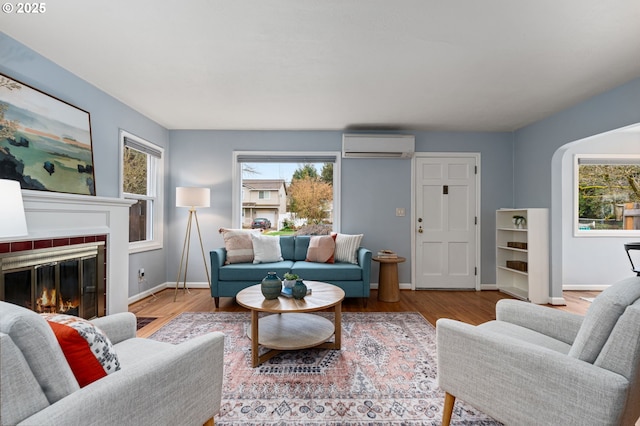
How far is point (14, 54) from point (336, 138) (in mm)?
3406

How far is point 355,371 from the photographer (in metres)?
2.08

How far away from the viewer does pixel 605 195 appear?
175 inches

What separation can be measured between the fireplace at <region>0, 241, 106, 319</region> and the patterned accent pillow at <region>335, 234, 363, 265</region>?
102 inches

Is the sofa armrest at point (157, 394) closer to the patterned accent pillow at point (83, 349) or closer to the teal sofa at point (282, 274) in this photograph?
the patterned accent pillow at point (83, 349)

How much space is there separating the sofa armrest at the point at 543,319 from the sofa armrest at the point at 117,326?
2180 mm

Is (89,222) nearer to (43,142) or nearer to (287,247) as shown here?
(43,142)

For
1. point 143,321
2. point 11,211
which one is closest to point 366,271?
point 143,321

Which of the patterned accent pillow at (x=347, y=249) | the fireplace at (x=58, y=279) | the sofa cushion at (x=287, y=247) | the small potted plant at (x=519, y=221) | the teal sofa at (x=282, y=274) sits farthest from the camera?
the sofa cushion at (x=287, y=247)

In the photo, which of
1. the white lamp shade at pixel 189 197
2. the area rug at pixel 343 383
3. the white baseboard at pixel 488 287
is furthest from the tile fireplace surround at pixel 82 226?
the white baseboard at pixel 488 287

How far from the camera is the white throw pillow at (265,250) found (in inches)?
150

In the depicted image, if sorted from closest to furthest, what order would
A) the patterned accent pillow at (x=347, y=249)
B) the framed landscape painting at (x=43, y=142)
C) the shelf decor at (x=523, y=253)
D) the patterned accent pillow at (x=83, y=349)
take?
the patterned accent pillow at (x=83, y=349) → the framed landscape painting at (x=43, y=142) → the shelf decor at (x=523, y=253) → the patterned accent pillow at (x=347, y=249)

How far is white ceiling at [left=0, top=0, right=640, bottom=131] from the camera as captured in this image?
188 centimetres

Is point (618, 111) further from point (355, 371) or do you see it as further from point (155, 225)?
point (155, 225)

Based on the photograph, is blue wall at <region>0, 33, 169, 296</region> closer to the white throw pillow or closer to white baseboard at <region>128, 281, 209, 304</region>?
white baseboard at <region>128, 281, 209, 304</region>
